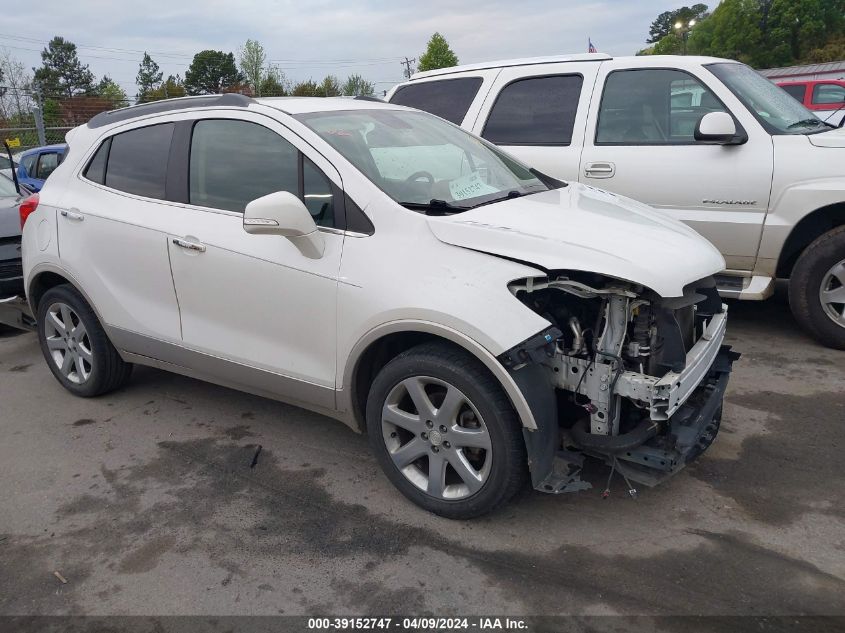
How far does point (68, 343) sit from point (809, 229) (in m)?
5.21

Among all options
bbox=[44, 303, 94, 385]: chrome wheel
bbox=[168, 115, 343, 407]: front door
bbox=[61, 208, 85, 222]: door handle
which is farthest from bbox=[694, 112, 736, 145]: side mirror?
bbox=[44, 303, 94, 385]: chrome wheel

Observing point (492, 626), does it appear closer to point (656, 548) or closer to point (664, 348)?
point (656, 548)

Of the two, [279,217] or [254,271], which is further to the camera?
[254,271]

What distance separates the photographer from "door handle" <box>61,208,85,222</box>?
14.0 feet

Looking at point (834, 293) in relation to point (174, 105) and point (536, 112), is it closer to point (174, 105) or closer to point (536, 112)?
point (536, 112)

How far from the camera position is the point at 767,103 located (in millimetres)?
5207

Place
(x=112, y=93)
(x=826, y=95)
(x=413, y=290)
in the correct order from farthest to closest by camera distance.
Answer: (x=112, y=93), (x=826, y=95), (x=413, y=290)

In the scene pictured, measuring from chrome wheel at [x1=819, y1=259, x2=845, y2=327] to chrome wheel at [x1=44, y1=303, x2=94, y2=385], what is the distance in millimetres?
4990

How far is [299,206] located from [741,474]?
2506 millimetres

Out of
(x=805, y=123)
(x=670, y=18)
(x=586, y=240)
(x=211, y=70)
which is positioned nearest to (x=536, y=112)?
(x=805, y=123)

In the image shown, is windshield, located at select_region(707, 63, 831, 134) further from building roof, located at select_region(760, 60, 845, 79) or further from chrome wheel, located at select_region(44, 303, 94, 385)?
building roof, located at select_region(760, 60, 845, 79)

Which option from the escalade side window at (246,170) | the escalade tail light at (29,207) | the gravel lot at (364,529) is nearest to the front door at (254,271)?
the escalade side window at (246,170)

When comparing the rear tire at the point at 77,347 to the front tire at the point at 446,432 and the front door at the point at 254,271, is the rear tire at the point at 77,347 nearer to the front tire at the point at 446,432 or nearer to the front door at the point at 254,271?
the front door at the point at 254,271

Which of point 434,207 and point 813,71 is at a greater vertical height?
point 813,71
